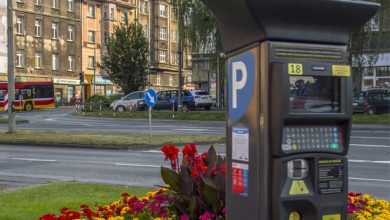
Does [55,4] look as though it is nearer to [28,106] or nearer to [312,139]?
[28,106]

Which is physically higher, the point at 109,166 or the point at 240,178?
the point at 240,178

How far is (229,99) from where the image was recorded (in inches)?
124

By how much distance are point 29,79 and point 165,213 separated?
55940mm

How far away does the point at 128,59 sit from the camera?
44406 mm

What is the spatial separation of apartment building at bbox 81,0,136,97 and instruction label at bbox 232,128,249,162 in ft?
209

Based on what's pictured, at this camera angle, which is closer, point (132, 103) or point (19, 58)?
point (132, 103)

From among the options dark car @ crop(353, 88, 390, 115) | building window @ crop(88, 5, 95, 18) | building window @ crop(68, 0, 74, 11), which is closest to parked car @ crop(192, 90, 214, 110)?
dark car @ crop(353, 88, 390, 115)

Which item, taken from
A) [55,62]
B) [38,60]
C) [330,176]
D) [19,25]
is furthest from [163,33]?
→ [330,176]

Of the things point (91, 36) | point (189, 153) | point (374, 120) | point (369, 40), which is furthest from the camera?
point (91, 36)

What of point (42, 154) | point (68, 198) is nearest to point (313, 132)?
point (68, 198)

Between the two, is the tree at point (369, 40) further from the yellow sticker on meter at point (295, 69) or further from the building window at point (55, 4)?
the building window at point (55, 4)

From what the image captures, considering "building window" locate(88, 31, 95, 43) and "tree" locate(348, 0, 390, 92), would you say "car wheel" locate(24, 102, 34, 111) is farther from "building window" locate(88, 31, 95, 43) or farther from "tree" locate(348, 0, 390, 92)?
"tree" locate(348, 0, 390, 92)

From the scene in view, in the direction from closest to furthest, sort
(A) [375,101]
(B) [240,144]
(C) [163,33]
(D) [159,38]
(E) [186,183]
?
(B) [240,144]
(E) [186,183]
(A) [375,101]
(D) [159,38]
(C) [163,33]

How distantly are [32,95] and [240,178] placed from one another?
51.4m
